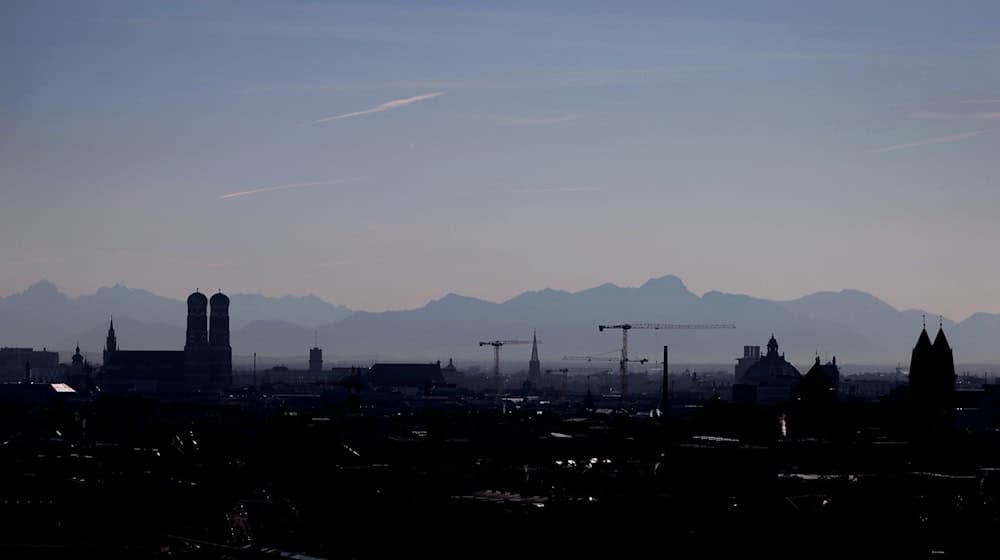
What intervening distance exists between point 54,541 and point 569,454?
2471 inches

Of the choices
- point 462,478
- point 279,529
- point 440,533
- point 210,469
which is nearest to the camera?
point 440,533

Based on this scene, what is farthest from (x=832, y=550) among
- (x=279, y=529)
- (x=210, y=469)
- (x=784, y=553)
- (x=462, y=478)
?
(x=210, y=469)

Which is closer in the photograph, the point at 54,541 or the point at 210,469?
the point at 54,541

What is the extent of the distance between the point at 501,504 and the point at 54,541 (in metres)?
19.0

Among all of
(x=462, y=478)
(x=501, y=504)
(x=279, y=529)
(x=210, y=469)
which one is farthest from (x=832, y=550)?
(x=210, y=469)

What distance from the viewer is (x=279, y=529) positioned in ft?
283

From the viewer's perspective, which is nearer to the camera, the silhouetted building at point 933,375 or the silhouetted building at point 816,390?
the silhouetted building at point 933,375

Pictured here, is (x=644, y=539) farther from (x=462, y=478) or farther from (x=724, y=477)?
A: (x=462, y=478)

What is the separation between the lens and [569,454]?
138 m

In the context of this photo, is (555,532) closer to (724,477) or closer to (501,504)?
(501,504)

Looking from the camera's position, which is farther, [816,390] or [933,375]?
[816,390]

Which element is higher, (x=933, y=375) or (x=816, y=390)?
(x=933, y=375)

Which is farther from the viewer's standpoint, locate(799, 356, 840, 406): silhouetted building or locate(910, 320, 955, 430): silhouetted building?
locate(799, 356, 840, 406): silhouetted building

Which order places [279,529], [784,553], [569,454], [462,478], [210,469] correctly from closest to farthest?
[784,553] < [279,529] < [462,478] < [210,469] < [569,454]
